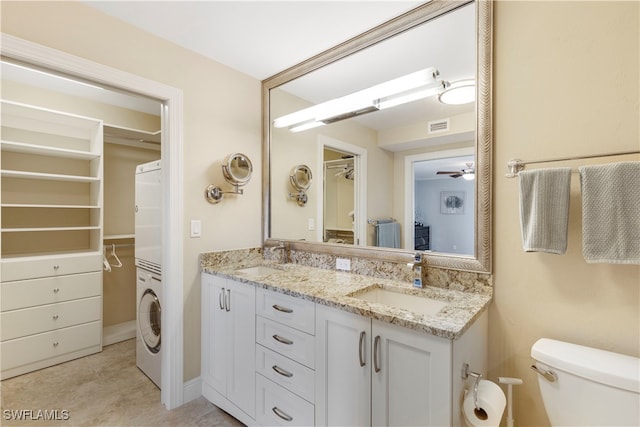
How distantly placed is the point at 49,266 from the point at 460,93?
334cm

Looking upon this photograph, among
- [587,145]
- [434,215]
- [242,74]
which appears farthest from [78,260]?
[587,145]

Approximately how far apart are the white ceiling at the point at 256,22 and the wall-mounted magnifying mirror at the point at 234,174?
747 millimetres

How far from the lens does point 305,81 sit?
220 centimetres

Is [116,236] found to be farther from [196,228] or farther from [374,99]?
[374,99]

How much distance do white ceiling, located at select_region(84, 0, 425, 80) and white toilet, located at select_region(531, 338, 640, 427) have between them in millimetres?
1800

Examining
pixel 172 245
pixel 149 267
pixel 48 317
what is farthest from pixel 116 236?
pixel 172 245

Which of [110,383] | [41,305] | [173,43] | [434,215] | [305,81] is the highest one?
[173,43]

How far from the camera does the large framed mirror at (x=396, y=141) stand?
56.7 inches

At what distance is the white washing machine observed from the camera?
2168 millimetres

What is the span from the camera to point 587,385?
1002 mm

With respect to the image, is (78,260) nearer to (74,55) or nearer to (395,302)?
(74,55)

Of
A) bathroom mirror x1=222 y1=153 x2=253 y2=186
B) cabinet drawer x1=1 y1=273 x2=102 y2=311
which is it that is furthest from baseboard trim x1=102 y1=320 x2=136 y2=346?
bathroom mirror x1=222 y1=153 x2=253 y2=186

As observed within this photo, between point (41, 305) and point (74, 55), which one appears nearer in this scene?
point (74, 55)

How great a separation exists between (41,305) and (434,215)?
10.4 ft
